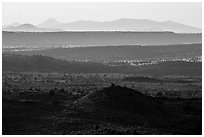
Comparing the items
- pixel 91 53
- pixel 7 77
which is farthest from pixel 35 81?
pixel 91 53

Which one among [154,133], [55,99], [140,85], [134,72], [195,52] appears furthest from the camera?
[195,52]

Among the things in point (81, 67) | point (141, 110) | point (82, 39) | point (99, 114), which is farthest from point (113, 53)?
point (99, 114)

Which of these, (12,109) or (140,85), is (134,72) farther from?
(12,109)

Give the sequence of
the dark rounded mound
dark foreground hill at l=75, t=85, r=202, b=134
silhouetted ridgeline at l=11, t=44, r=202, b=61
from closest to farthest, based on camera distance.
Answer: dark foreground hill at l=75, t=85, r=202, b=134 → the dark rounded mound → silhouetted ridgeline at l=11, t=44, r=202, b=61

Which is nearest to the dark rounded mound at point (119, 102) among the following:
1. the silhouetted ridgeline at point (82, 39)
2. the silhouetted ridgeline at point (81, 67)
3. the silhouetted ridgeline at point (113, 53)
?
the silhouetted ridgeline at point (81, 67)

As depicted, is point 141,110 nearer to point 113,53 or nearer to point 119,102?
point 119,102

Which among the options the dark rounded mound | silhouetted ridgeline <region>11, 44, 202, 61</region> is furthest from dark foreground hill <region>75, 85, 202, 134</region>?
silhouetted ridgeline <region>11, 44, 202, 61</region>

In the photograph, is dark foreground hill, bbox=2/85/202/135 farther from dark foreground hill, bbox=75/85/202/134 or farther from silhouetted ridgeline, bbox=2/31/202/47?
silhouetted ridgeline, bbox=2/31/202/47
